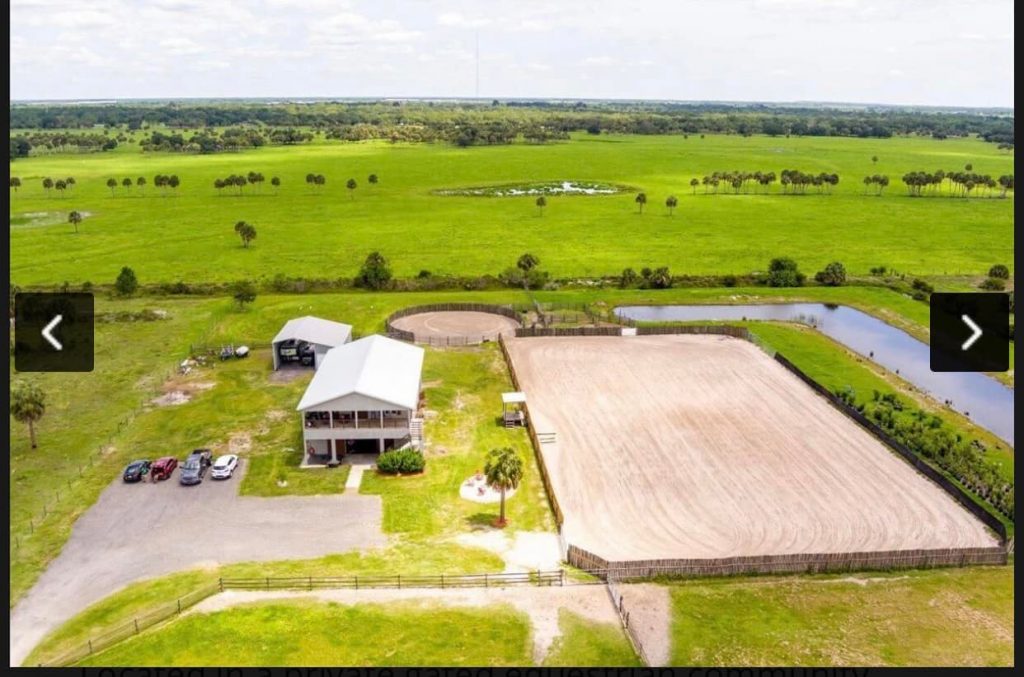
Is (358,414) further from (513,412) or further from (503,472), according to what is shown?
(503,472)

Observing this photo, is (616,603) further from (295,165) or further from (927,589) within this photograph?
(295,165)

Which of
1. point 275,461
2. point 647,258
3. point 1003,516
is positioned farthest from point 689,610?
point 647,258

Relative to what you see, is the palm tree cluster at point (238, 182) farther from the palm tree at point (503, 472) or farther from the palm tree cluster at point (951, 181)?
the palm tree cluster at point (951, 181)

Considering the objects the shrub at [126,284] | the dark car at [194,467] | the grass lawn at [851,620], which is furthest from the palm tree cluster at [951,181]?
the dark car at [194,467]

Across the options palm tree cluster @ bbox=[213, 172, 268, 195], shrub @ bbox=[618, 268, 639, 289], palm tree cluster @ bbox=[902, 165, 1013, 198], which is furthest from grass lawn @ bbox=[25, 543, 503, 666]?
palm tree cluster @ bbox=[902, 165, 1013, 198]

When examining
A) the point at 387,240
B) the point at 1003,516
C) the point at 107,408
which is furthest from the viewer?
the point at 387,240
